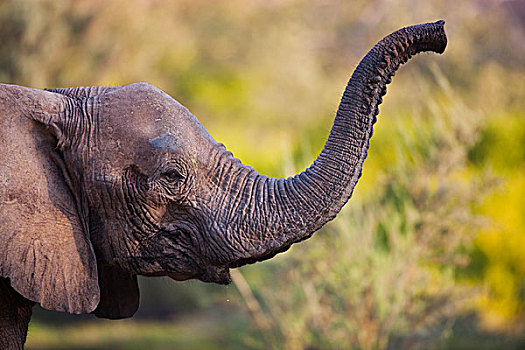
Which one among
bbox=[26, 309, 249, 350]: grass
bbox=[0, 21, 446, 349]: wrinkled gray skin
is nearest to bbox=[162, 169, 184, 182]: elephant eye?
bbox=[0, 21, 446, 349]: wrinkled gray skin

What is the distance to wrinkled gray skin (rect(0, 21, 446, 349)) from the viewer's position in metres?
2.72

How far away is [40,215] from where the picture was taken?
2.68 metres

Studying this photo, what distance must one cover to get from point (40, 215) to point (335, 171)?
1.02 metres

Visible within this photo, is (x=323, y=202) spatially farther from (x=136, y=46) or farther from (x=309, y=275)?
(x=136, y=46)

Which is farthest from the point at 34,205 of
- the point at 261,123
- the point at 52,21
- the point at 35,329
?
the point at 261,123

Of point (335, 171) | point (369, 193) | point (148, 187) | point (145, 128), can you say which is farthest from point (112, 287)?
point (369, 193)

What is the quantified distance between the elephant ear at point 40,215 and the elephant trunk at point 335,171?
0.53m

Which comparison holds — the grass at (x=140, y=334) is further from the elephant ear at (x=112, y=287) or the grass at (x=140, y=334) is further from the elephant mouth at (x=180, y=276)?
the elephant mouth at (x=180, y=276)

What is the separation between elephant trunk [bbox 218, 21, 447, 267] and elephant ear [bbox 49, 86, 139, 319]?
54 centimetres

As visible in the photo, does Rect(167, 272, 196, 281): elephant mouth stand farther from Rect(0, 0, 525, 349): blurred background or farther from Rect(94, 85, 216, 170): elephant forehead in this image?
Rect(94, 85, 216, 170): elephant forehead

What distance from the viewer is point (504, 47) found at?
18.4 m

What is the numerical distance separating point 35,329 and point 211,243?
8912mm

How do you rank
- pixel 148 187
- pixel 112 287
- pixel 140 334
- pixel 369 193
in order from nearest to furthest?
pixel 148 187
pixel 112 287
pixel 369 193
pixel 140 334

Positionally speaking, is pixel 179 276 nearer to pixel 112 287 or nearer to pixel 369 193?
pixel 112 287
